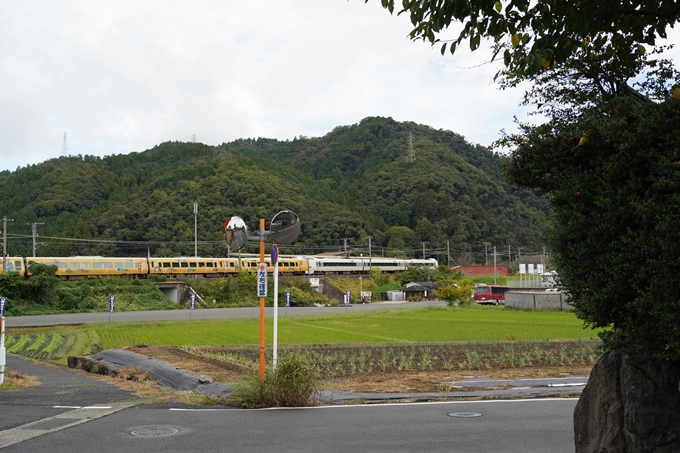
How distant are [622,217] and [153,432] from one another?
18.8 ft

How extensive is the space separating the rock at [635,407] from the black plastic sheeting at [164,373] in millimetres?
6769

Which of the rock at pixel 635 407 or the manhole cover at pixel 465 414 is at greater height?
the rock at pixel 635 407

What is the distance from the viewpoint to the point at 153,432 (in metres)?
7.61

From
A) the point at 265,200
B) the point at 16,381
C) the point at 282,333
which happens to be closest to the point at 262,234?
the point at 16,381

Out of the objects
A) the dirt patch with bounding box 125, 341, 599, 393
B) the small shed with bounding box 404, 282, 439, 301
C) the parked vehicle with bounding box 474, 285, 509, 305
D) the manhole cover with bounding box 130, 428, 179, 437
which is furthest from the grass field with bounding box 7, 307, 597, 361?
the small shed with bounding box 404, 282, 439, 301

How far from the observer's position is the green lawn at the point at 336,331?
2377 centimetres

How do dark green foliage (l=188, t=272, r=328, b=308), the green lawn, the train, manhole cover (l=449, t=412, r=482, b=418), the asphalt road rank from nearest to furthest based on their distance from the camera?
the asphalt road → manhole cover (l=449, t=412, r=482, b=418) → the green lawn → the train → dark green foliage (l=188, t=272, r=328, b=308)

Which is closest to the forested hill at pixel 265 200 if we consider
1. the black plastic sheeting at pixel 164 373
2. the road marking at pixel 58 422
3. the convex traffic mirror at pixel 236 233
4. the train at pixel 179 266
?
the train at pixel 179 266

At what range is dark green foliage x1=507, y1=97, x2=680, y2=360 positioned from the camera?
14.2ft

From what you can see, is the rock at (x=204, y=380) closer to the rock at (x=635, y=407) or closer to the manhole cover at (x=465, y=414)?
the manhole cover at (x=465, y=414)

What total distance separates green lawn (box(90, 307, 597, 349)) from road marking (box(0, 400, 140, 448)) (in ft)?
42.2

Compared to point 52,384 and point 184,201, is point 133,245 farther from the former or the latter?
point 52,384

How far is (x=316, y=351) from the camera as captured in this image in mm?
18453

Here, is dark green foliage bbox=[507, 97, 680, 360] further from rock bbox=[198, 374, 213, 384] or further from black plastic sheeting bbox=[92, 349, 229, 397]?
rock bbox=[198, 374, 213, 384]
